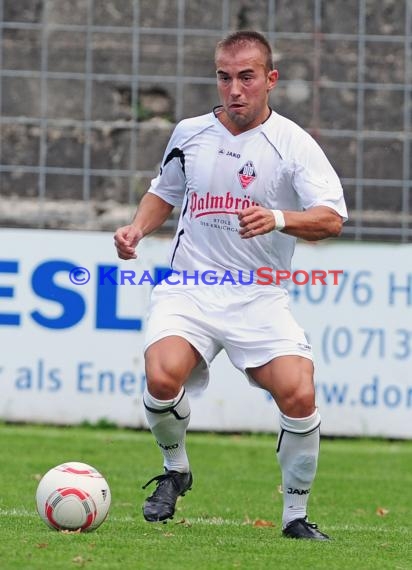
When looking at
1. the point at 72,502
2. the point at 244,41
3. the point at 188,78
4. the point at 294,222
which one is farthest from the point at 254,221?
the point at 188,78

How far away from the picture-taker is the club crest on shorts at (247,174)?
7270 mm

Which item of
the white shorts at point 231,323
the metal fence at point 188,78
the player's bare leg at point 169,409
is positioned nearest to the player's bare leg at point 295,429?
the white shorts at point 231,323

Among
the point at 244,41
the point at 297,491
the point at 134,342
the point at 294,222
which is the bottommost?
the point at 297,491

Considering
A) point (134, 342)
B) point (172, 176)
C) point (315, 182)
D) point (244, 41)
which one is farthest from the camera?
point (134, 342)

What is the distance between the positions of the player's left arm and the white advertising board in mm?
5918

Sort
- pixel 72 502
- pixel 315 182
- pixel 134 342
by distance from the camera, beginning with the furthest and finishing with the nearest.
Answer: pixel 134 342 < pixel 315 182 < pixel 72 502

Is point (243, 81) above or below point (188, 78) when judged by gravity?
below

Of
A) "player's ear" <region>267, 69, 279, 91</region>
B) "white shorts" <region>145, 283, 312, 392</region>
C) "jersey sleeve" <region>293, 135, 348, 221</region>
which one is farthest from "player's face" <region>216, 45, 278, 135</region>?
"white shorts" <region>145, 283, 312, 392</region>

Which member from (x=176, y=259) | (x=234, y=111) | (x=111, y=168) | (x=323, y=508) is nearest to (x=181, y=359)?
(x=176, y=259)

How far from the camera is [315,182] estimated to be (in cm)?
708

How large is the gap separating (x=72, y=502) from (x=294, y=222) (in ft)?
5.44

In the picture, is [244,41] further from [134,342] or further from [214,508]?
[134,342]

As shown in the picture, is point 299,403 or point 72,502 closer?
point 72,502

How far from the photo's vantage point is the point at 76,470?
7.02 meters
